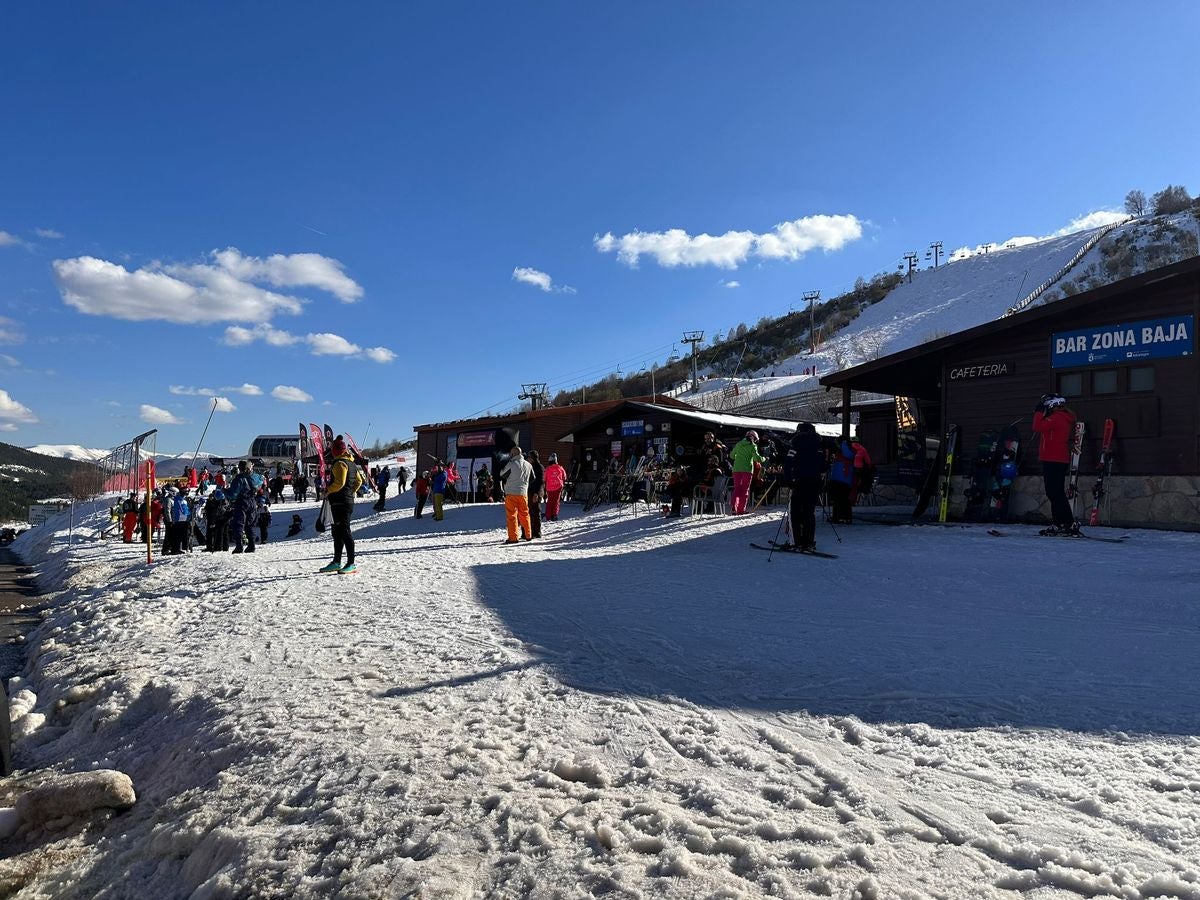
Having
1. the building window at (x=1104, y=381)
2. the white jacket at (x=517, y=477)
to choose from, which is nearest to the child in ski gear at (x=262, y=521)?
the white jacket at (x=517, y=477)

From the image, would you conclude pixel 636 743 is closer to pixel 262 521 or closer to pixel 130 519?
pixel 262 521

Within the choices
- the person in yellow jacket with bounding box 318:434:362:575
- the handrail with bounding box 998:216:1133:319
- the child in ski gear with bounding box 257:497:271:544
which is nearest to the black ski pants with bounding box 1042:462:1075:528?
the person in yellow jacket with bounding box 318:434:362:575

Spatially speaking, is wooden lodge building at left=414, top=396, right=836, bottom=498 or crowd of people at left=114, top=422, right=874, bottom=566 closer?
crowd of people at left=114, top=422, right=874, bottom=566

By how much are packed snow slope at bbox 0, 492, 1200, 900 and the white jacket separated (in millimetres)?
5318

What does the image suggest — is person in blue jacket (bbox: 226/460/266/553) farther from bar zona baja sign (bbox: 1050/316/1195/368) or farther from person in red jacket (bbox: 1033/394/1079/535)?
bar zona baja sign (bbox: 1050/316/1195/368)

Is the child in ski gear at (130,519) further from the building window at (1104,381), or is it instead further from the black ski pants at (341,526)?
the building window at (1104,381)

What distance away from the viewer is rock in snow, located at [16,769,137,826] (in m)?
3.48

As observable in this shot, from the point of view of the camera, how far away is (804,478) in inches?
402

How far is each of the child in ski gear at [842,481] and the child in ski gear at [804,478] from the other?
9.83 feet

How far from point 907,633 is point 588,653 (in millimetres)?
2487

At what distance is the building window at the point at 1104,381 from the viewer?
1225cm

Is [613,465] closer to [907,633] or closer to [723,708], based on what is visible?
[907,633]

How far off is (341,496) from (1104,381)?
1226cm

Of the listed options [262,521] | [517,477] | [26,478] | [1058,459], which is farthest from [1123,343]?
[26,478]
